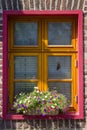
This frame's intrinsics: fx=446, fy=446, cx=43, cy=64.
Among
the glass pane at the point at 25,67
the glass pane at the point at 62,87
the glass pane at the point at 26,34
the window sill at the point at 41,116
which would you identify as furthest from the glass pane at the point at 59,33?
the window sill at the point at 41,116

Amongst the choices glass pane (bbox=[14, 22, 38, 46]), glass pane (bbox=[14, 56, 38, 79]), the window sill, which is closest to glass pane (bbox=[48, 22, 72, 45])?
glass pane (bbox=[14, 22, 38, 46])

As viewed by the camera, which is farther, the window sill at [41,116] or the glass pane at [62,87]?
the glass pane at [62,87]

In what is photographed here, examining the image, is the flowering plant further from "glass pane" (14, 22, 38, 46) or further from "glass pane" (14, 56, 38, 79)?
"glass pane" (14, 22, 38, 46)

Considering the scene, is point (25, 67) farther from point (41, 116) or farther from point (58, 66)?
point (41, 116)

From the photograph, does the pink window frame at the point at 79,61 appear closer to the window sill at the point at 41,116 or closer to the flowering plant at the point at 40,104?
the window sill at the point at 41,116

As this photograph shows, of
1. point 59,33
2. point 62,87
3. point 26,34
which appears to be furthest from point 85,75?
point 26,34

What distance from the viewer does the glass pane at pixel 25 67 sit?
23.1 feet

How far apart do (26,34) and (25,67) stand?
0.52 metres

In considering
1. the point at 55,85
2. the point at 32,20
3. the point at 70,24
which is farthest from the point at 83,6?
the point at 55,85

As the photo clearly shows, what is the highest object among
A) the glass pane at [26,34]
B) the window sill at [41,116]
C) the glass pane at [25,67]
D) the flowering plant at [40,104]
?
the glass pane at [26,34]

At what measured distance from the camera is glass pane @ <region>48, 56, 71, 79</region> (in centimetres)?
705

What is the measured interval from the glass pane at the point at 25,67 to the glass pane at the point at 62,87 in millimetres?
300

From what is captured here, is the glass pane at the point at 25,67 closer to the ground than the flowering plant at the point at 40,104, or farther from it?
farther from it

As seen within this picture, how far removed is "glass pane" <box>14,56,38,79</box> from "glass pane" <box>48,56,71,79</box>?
9.3 inches
